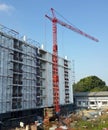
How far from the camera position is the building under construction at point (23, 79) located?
146 ft

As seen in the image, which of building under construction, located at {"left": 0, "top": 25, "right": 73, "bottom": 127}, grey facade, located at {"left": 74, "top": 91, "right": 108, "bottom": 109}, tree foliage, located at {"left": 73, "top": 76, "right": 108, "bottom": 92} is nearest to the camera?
building under construction, located at {"left": 0, "top": 25, "right": 73, "bottom": 127}

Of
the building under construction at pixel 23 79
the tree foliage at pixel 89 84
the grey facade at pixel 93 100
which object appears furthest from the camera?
the tree foliage at pixel 89 84

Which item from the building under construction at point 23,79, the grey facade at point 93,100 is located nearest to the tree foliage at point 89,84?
the grey facade at point 93,100

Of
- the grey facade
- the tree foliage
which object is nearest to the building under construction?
the grey facade

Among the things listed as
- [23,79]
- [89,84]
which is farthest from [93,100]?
[23,79]

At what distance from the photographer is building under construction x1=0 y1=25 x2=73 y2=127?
4450 centimetres

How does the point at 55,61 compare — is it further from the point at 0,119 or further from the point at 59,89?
the point at 0,119

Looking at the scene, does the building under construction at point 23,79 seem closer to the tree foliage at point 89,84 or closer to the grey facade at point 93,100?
the grey facade at point 93,100

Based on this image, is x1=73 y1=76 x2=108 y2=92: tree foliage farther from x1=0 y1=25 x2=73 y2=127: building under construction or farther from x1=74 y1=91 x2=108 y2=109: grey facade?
x1=0 y1=25 x2=73 y2=127: building under construction

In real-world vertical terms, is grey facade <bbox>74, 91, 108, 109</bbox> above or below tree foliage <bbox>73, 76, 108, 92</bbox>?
below

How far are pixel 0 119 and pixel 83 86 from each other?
61.5 m

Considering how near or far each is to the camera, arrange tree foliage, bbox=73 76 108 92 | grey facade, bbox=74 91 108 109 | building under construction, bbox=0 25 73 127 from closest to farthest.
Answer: building under construction, bbox=0 25 73 127
grey facade, bbox=74 91 108 109
tree foliage, bbox=73 76 108 92

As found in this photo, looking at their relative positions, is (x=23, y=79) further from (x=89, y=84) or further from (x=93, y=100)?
(x=89, y=84)

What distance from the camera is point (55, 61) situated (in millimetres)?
63344
